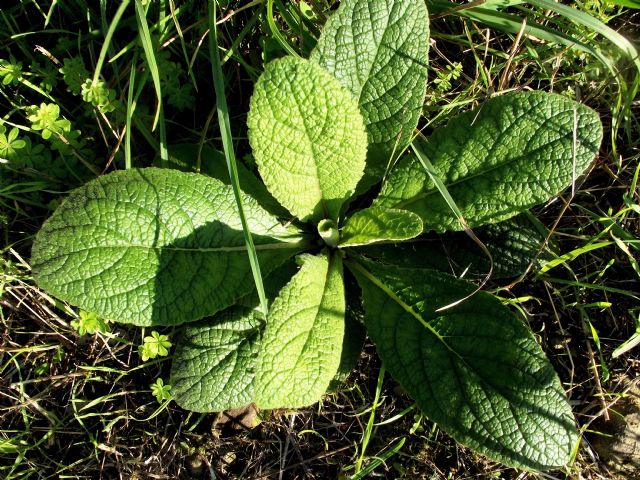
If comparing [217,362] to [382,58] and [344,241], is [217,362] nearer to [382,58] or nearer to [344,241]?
[344,241]

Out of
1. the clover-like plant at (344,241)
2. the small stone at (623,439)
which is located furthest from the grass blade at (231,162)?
the small stone at (623,439)

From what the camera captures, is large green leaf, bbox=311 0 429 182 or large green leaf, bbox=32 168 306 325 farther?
large green leaf, bbox=311 0 429 182

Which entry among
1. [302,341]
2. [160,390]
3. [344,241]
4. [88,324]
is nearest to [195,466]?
[160,390]

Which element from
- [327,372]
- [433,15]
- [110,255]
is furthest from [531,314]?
[110,255]

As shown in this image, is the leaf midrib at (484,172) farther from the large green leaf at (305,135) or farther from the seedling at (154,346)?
the seedling at (154,346)

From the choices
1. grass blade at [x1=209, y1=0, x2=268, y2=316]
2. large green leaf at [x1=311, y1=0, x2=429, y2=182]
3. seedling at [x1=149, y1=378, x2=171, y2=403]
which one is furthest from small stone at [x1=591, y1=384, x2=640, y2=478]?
seedling at [x1=149, y1=378, x2=171, y2=403]

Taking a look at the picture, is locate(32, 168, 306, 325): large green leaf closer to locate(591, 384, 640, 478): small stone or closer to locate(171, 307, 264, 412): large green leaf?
locate(171, 307, 264, 412): large green leaf
